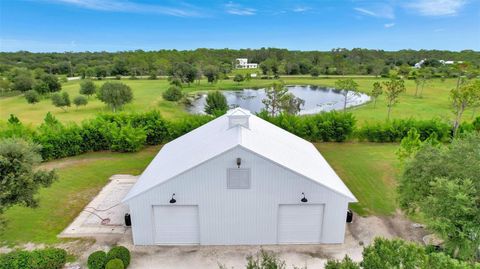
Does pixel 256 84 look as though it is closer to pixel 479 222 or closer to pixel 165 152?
pixel 165 152

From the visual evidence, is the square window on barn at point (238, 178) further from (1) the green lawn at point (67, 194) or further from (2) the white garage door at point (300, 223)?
(1) the green lawn at point (67, 194)

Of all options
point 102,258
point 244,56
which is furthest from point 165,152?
point 244,56

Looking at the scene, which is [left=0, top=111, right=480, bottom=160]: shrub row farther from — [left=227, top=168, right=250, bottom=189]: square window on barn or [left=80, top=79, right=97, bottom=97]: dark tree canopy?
[left=80, top=79, right=97, bottom=97]: dark tree canopy

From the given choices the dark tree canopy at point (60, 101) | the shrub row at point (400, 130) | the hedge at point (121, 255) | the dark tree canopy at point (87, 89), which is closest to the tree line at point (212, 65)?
the dark tree canopy at point (87, 89)

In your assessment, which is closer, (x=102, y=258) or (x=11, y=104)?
(x=102, y=258)

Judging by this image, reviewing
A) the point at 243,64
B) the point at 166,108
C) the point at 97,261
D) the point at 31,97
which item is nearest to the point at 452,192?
the point at 97,261

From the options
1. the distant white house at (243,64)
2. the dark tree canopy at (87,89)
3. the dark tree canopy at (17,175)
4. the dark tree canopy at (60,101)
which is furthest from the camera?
the distant white house at (243,64)

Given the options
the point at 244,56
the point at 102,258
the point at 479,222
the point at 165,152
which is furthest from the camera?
the point at 244,56
